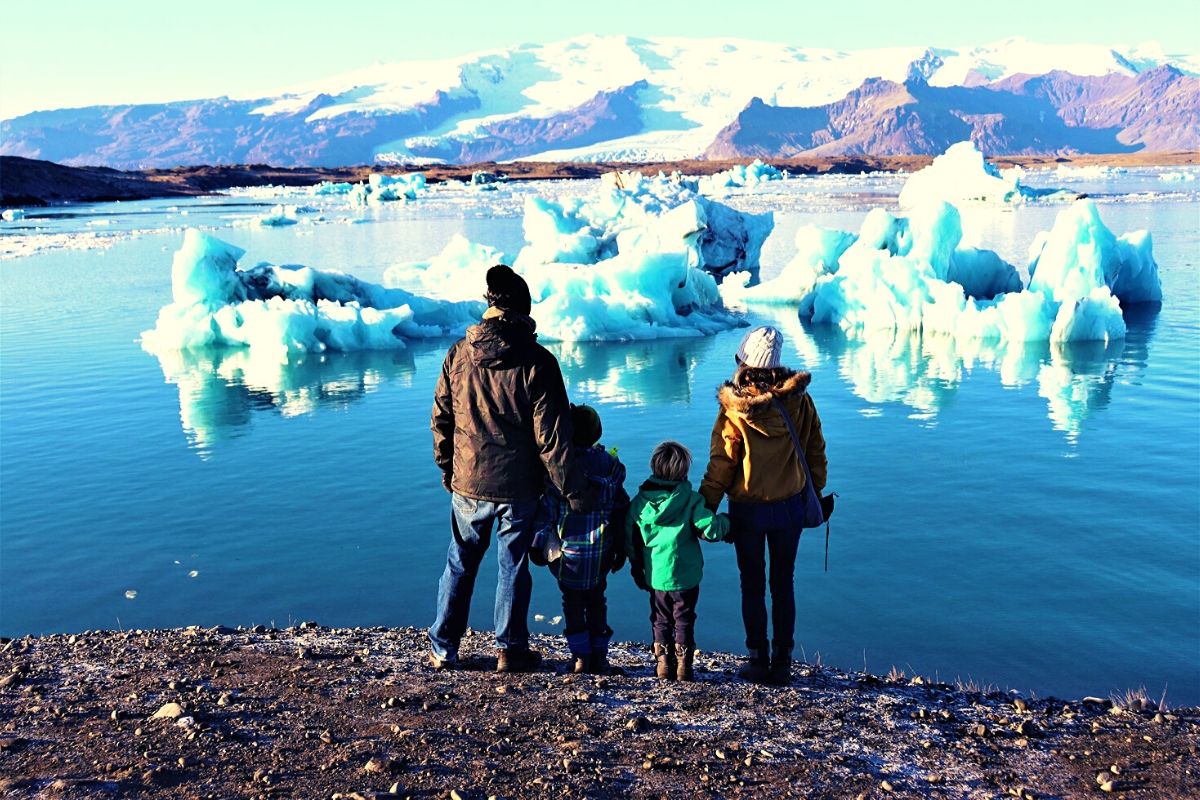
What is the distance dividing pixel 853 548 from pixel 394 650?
3726 millimetres

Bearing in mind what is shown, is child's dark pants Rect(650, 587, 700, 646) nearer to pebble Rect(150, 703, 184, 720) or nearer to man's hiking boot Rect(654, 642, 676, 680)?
man's hiking boot Rect(654, 642, 676, 680)

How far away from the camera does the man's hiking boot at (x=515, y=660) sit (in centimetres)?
441

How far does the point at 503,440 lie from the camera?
13.6 feet

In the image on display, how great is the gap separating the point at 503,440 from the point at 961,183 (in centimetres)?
5145

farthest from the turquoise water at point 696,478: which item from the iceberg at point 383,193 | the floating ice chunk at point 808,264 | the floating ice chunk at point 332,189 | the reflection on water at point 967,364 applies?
the floating ice chunk at point 332,189

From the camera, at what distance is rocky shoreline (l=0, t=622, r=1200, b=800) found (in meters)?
3.35

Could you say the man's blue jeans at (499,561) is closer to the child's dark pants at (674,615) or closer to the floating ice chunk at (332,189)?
the child's dark pants at (674,615)

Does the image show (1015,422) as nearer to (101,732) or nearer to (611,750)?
(611,750)

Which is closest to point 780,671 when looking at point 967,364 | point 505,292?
point 505,292

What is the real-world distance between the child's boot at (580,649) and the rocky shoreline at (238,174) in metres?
74.7

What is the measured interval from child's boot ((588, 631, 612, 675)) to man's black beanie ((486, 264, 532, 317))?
1405 mm

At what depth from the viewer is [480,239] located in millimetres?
36969

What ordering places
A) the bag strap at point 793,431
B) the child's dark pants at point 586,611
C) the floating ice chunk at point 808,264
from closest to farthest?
the bag strap at point 793,431 → the child's dark pants at point 586,611 → the floating ice chunk at point 808,264

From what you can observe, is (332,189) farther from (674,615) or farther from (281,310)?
(674,615)
